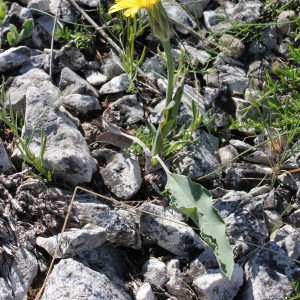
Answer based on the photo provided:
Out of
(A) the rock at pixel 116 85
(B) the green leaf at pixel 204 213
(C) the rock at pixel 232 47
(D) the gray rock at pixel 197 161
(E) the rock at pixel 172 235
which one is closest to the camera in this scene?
(B) the green leaf at pixel 204 213

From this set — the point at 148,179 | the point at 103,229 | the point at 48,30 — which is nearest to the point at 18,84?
the point at 48,30

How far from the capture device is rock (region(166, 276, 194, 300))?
2475mm

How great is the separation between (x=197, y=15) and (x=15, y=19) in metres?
1.22

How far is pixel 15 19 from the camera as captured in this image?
3.58 metres

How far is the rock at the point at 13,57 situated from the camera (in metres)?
3.32

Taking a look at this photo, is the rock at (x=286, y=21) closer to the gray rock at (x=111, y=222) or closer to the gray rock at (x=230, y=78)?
the gray rock at (x=230, y=78)

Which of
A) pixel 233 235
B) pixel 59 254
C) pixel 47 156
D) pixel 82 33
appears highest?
pixel 82 33

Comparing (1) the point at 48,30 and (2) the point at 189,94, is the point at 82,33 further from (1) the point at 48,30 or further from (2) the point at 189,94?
(2) the point at 189,94

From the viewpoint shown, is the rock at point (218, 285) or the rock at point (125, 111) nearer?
the rock at point (218, 285)

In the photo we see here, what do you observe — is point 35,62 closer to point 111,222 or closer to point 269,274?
point 111,222

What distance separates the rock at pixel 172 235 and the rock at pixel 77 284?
338mm

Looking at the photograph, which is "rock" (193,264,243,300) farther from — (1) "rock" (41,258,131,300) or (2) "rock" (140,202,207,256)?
(1) "rock" (41,258,131,300)

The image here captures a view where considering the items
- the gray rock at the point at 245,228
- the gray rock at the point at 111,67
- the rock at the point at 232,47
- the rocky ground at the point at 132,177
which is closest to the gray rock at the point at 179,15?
the rocky ground at the point at 132,177

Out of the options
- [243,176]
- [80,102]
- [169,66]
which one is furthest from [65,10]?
[243,176]
